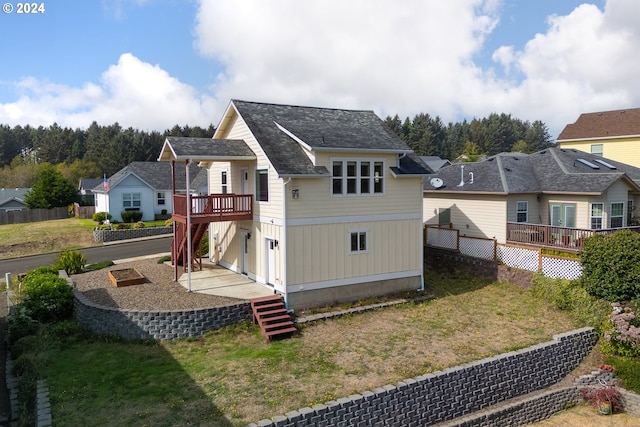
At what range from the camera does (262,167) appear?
58.6ft

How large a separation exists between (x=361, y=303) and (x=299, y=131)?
7308mm

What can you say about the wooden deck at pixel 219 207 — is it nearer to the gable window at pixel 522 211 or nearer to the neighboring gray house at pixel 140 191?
the gable window at pixel 522 211

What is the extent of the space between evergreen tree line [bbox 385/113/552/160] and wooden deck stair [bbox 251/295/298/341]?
79480 mm

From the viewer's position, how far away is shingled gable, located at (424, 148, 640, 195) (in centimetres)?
2200

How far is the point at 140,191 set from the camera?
143 feet

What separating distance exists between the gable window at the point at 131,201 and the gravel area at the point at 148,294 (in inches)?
871

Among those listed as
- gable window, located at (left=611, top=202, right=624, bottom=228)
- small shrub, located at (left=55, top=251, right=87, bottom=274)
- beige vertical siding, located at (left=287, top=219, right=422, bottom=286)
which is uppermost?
gable window, located at (left=611, top=202, right=624, bottom=228)

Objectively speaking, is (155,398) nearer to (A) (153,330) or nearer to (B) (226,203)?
(A) (153,330)

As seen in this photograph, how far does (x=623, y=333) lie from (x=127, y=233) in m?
33.4

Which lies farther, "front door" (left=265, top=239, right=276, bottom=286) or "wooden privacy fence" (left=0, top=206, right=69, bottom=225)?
"wooden privacy fence" (left=0, top=206, right=69, bottom=225)

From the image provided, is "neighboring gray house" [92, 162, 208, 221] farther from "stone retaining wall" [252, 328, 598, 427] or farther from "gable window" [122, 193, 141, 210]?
"stone retaining wall" [252, 328, 598, 427]

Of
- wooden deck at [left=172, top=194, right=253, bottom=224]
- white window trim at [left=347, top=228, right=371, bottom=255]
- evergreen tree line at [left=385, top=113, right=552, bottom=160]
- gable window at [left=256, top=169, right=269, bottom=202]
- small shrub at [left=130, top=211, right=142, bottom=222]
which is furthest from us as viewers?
evergreen tree line at [left=385, top=113, right=552, bottom=160]

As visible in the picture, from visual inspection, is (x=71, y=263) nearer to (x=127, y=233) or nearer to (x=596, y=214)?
(x=127, y=233)

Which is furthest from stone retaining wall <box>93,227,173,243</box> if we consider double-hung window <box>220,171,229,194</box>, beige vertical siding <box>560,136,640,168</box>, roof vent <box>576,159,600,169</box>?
beige vertical siding <box>560,136,640,168</box>
